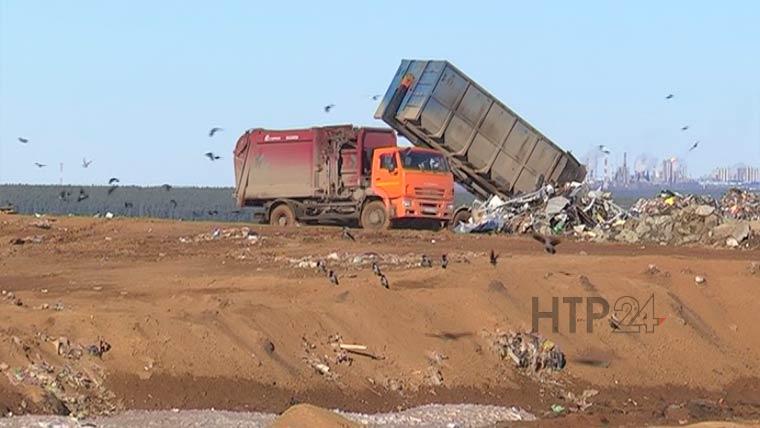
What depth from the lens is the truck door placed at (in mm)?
29031

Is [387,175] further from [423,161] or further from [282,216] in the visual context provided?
[282,216]

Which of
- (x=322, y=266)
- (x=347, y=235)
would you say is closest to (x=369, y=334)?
(x=322, y=266)

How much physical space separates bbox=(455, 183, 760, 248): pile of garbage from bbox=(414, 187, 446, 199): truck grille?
3.92 ft

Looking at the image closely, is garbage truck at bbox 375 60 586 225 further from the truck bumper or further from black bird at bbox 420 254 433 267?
black bird at bbox 420 254 433 267

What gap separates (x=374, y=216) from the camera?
97.3 feet

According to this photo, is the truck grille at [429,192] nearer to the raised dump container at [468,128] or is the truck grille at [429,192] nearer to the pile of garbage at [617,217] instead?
the pile of garbage at [617,217]

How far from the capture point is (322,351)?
49.8 feet

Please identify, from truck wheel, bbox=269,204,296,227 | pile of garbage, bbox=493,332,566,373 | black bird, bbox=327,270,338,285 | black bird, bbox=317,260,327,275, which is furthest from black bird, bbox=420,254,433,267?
truck wheel, bbox=269,204,296,227

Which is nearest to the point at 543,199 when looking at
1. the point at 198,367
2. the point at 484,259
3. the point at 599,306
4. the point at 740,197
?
the point at 740,197

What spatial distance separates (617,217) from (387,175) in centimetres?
579

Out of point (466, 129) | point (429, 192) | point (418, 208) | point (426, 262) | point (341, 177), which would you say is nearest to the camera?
point (426, 262)

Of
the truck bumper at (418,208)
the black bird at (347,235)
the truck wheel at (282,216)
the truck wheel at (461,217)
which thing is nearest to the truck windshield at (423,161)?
the truck bumper at (418,208)

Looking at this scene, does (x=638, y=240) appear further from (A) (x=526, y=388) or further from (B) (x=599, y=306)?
(A) (x=526, y=388)

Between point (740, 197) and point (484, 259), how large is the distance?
14.0m
